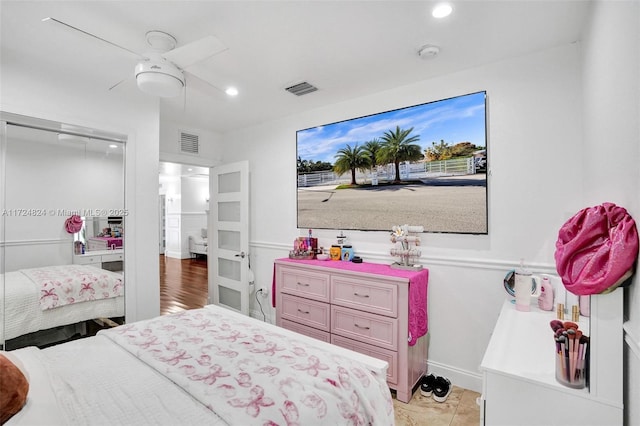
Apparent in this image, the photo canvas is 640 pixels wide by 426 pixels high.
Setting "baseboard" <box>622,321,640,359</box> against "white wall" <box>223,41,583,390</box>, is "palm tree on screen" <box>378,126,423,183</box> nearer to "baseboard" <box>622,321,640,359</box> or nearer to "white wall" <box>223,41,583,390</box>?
"white wall" <box>223,41,583,390</box>

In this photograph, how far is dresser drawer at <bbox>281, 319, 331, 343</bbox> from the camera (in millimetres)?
2717

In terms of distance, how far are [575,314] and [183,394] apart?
6.46ft

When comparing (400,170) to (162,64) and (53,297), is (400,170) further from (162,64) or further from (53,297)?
(53,297)

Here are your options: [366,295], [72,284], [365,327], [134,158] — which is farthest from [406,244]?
[72,284]

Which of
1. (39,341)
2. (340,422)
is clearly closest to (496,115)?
(340,422)

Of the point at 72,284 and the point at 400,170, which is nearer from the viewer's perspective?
the point at 72,284

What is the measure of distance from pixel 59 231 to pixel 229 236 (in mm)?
1864

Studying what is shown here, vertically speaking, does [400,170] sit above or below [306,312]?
above

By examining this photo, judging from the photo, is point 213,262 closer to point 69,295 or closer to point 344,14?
point 69,295

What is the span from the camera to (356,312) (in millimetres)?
2525

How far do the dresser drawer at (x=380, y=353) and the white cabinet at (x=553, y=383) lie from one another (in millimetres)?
1031

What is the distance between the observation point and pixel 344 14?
1790 mm

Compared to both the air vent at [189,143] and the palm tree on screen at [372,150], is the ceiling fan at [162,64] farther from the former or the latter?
the air vent at [189,143]

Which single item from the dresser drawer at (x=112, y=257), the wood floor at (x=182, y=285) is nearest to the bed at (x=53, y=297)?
the dresser drawer at (x=112, y=257)
